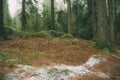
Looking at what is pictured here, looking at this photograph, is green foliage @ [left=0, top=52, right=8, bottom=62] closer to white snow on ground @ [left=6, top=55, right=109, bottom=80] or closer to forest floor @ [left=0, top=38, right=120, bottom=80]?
forest floor @ [left=0, top=38, right=120, bottom=80]

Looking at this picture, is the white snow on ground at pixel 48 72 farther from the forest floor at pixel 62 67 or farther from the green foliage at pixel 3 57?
the green foliage at pixel 3 57

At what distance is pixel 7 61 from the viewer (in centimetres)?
883

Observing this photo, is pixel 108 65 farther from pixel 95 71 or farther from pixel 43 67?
pixel 43 67

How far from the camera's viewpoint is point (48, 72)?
8023 mm

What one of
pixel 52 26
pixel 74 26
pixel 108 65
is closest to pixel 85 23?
pixel 74 26

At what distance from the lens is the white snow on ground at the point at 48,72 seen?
24.6 ft

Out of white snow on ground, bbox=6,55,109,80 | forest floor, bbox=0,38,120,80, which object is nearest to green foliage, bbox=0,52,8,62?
forest floor, bbox=0,38,120,80

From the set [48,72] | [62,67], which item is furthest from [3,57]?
[62,67]

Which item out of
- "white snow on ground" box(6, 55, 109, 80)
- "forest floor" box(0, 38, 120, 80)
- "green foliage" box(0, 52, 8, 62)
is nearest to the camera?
"white snow on ground" box(6, 55, 109, 80)

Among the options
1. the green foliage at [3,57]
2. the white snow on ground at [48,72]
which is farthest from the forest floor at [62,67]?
the green foliage at [3,57]

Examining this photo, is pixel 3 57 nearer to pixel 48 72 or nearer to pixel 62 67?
pixel 48 72

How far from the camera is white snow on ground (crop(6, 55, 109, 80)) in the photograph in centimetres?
749

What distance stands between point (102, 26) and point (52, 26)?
10.4 meters

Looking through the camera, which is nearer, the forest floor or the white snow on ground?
the white snow on ground
